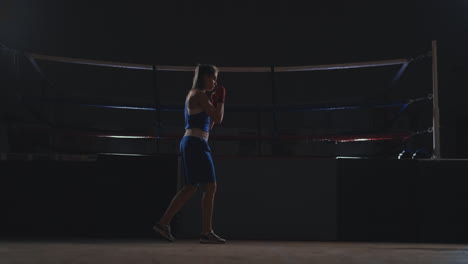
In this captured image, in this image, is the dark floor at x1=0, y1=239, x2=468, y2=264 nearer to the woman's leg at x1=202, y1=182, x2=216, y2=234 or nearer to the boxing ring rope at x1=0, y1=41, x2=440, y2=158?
the woman's leg at x1=202, y1=182, x2=216, y2=234

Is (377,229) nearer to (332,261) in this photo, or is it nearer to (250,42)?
(332,261)

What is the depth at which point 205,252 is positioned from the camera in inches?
100

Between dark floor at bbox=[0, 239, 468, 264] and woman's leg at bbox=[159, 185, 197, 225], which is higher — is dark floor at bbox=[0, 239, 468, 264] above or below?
below

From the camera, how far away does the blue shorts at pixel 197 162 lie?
3051 millimetres

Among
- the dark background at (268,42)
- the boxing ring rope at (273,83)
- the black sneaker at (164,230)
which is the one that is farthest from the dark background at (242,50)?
the black sneaker at (164,230)

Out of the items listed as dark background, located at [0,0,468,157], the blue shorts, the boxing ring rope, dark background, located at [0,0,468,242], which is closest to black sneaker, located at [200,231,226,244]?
the blue shorts

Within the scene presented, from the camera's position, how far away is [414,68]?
721 centimetres

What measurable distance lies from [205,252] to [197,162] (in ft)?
2.16

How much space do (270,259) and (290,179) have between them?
4.16 feet

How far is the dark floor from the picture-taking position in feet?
7.38

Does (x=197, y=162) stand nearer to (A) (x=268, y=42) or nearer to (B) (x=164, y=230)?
(B) (x=164, y=230)

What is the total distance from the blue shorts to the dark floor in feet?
1.26

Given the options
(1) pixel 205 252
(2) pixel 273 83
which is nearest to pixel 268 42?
(2) pixel 273 83

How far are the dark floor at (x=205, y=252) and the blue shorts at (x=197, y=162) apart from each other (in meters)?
0.38
